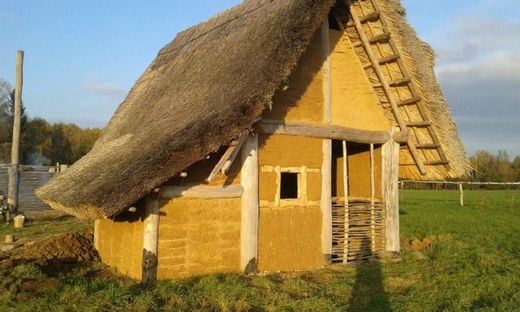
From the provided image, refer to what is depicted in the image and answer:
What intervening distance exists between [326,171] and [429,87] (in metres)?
2.71

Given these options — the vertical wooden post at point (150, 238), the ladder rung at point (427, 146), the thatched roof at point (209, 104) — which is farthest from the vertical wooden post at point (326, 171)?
the vertical wooden post at point (150, 238)

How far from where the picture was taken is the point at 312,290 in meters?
7.31

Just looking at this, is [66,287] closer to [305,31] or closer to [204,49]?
[305,31]

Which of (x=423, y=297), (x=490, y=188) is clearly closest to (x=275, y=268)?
(x=423, y=297)

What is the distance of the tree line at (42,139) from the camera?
39372 millimetres

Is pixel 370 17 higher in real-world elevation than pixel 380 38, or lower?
higher

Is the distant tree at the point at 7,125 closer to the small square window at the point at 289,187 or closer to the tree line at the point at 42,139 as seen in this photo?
the tree line at the point at 42,139

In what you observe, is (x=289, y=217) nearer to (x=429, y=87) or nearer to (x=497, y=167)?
(x=429, y=87)

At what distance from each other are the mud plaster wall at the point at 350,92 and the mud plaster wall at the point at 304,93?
0.40m

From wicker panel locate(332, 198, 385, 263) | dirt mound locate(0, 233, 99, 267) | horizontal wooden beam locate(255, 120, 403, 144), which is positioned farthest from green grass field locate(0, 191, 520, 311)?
horizontal wooden beam locate(255, 120, 403, 144)

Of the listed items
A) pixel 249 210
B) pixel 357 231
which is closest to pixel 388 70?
pixel 357 231

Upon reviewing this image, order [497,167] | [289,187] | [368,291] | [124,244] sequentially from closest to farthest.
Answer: [368,291] < [124,244] < [289,187] < [497,167]

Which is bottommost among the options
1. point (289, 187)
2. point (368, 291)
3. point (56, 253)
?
point (368, 291)

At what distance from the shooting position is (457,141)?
1039 cm
